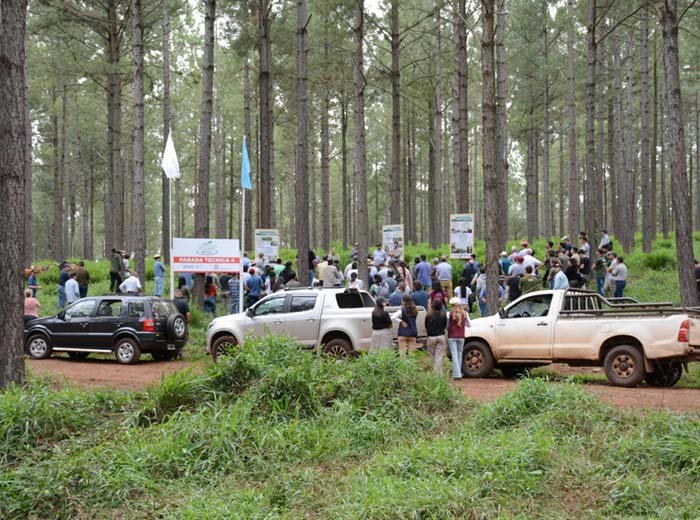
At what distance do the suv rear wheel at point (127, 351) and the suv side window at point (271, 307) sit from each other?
10.3 ft

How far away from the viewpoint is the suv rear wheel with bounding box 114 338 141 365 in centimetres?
1717

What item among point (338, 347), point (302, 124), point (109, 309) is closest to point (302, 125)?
point (302, 124)

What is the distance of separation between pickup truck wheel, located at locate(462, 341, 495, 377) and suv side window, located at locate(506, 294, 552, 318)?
0.90 meters

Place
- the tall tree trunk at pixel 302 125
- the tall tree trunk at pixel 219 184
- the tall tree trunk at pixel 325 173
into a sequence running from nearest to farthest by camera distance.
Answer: the tall tree trunk at pixel 302 125, the tall tree trunk at pixel 325 173, the tall tree trunk at pixel 219 184

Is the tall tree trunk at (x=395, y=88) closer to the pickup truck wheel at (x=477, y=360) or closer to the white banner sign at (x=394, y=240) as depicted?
the white banner sign at (x=394, y=240)

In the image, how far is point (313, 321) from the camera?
52.7ft

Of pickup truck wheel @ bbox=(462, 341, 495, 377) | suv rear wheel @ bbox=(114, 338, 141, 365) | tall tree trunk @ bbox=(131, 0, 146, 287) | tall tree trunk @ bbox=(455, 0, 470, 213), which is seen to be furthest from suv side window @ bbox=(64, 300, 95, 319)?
tall tree trunk @ bbox=(455, 0, 470, 213)

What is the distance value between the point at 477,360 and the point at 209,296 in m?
10.9

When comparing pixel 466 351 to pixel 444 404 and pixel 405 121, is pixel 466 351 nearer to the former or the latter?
pixel 444 404

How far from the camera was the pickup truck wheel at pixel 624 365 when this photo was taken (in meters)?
13.2

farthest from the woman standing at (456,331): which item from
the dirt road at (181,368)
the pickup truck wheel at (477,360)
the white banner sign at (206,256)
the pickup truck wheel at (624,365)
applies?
the white banner sign at (206,256)

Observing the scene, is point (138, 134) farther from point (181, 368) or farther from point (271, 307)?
point (181, 368)

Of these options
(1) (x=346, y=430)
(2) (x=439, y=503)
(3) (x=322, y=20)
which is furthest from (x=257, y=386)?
(3) (x=322, y=20)

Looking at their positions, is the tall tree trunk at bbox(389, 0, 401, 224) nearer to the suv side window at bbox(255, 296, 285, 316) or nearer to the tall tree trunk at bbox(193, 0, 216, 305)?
the tall tree trunk at bbox(193, 0, 216, 305)
